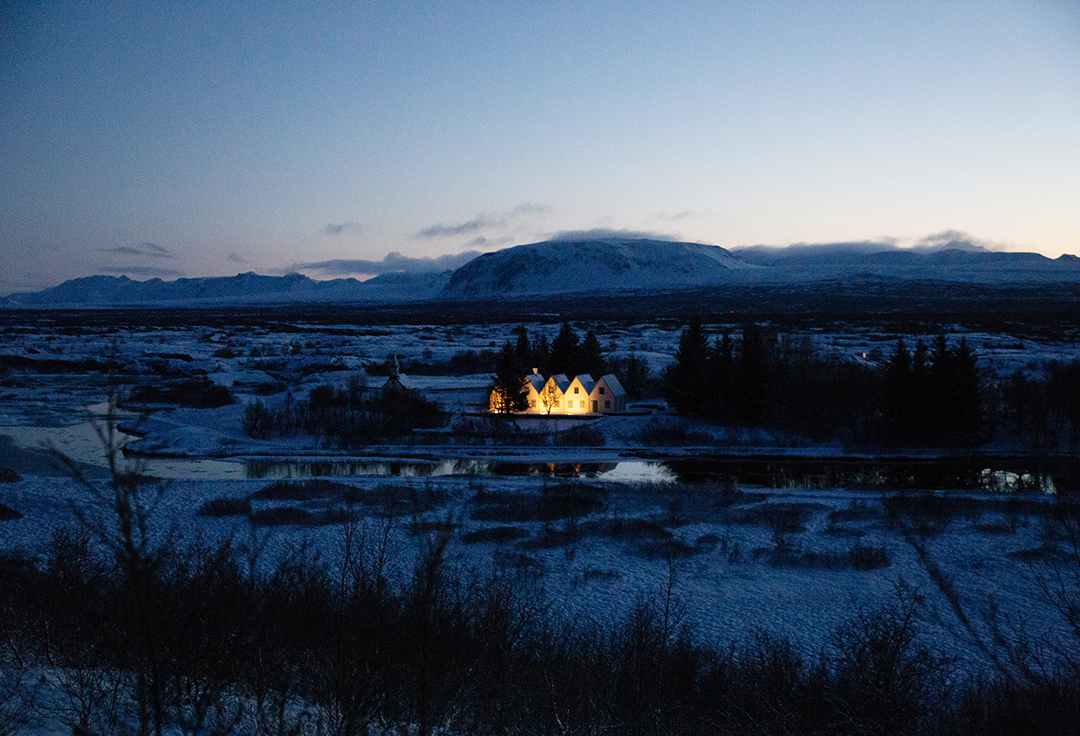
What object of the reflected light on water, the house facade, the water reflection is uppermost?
the house facade

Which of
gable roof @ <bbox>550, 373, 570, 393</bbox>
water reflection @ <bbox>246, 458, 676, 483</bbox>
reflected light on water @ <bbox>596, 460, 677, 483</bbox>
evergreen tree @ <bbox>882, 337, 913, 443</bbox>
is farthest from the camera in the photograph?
Answer: gable roof @ <bbox>550, 373, 570, 393</bbox>

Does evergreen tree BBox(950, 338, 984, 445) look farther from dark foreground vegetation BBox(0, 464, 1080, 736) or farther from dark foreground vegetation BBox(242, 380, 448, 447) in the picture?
dark foreground vegetation BBox(242, 380, 448, 447)

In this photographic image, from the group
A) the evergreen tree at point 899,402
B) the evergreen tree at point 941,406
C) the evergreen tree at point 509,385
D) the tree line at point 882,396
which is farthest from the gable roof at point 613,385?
the evergreen tree at point 941,406

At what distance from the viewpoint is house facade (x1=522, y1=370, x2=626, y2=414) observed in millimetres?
50125

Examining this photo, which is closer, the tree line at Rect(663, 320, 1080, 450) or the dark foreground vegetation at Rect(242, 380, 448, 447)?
the tree line at Rect(663, 320, 1080, 450)

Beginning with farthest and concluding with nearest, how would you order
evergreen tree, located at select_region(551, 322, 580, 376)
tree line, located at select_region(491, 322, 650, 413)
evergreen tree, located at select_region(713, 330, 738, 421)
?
evergreen tree, located at select_region(551, 322, 580, 376) < tree line, located at select_region(491, 322, 650, 413) < evergreen tree, located at select_region(713, 330, 738, 421)

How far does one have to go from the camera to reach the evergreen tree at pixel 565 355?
54500 mm

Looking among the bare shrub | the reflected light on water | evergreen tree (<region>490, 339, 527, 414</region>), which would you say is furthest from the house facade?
the bare shrub

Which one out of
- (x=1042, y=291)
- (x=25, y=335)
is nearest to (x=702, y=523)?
(x=25, y=335)

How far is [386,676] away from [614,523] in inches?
707

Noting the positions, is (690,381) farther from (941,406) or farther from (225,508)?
(225,508)

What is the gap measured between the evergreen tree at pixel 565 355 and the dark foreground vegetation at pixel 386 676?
3976 centimetres

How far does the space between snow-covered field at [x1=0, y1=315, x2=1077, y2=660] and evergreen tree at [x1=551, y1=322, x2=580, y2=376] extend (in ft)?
22.4

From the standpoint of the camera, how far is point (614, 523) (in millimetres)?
24484
